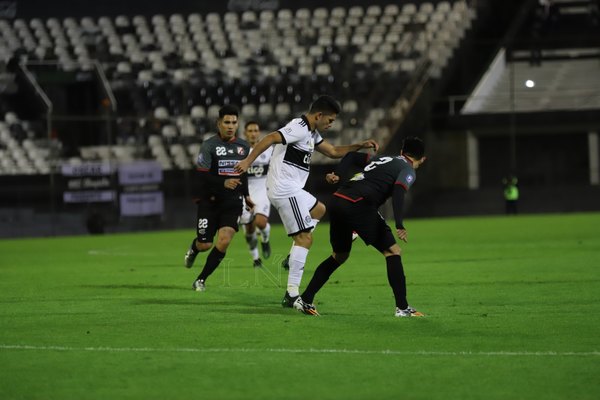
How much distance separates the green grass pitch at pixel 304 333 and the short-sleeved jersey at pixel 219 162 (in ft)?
3.93

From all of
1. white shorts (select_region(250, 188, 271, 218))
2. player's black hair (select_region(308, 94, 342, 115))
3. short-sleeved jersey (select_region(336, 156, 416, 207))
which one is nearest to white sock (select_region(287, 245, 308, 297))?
short-sleeved jersey (select_region(336, 156, 416, 207))

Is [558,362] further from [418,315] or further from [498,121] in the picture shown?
[498,121]

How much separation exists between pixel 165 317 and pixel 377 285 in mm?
4181

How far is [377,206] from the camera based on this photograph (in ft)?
36.9

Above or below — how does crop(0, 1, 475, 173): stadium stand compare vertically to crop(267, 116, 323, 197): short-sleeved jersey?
above

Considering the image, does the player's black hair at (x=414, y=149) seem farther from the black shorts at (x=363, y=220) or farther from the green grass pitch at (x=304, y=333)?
the green grass pitch at (x=304, y=333)

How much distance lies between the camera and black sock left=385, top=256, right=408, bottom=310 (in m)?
11.0

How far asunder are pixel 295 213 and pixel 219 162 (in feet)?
10.5

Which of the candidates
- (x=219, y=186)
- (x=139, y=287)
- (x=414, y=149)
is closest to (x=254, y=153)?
(x=414, y=149)

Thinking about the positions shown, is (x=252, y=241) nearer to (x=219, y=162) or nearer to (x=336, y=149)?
(x=219, y=162)

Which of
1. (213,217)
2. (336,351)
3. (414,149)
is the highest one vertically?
(414,149)

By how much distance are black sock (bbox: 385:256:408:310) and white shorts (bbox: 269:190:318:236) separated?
117 centimetres

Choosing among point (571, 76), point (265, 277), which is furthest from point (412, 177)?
point (571, 76)

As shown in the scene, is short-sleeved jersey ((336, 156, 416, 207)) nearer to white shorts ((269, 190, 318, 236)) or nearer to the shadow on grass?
white shorts ((269, 190, 318, 236))
